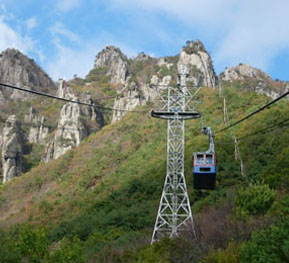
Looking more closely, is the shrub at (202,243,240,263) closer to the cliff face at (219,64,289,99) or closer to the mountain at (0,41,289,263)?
the mountain at (0,41,289,263)

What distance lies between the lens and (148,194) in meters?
35.8

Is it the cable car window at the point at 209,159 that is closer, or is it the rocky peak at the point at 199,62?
the cable car window at the point at 209,159

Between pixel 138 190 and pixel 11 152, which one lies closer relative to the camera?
pixel 138 190

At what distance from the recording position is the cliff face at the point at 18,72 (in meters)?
109

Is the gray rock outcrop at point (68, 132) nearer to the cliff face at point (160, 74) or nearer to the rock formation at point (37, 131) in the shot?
the cliff face at point (160, 74)

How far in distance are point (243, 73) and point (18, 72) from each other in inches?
2516

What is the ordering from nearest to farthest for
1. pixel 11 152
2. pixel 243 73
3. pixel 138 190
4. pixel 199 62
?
pixel 138 190, pixel 11 152, pixel 199 62, pixel 243 73

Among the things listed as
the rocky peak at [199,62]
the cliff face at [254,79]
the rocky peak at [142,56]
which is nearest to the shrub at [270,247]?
the rocky peak at [199,62]

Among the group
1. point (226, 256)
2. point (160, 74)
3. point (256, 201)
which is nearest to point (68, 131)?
point (160, 74)

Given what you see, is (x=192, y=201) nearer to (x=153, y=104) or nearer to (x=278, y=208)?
(x=278, y=208)

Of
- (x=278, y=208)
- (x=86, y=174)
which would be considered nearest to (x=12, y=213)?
(x=86, y=174)

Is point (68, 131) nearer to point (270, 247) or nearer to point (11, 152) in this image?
point (11, 152)

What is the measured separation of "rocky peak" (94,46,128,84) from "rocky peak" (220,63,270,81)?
26711mm

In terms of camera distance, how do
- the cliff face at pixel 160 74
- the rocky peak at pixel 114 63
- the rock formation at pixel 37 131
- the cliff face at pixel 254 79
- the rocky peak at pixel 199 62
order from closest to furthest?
the cliff face at pixel 160 74 → the rock formation at pixel 37 131 → the rocky peak at pixel 199 62 → the cliff face at pixel 254 79 → the rocky peak at pixel 114 63
